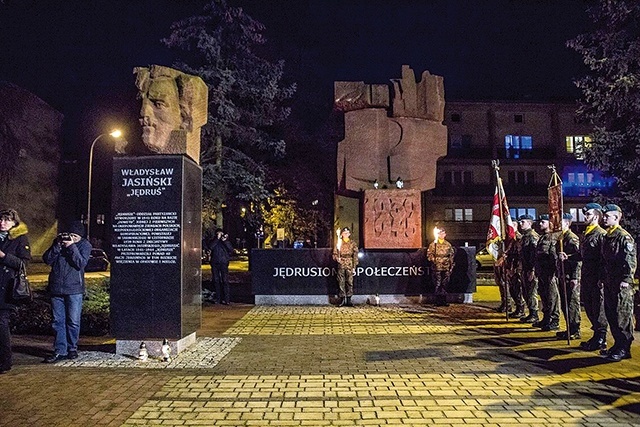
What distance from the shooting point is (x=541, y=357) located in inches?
328

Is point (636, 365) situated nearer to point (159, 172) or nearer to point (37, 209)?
point (159, 172)

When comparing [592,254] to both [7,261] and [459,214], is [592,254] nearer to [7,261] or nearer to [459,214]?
[7,261]

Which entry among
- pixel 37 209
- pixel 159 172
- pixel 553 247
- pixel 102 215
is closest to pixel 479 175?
pixel 102 215

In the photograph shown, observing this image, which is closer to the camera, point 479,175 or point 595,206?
point 595,206

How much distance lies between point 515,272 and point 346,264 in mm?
4255

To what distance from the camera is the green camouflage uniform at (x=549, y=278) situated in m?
10.7

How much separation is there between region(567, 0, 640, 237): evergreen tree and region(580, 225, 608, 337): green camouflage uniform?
10.3m

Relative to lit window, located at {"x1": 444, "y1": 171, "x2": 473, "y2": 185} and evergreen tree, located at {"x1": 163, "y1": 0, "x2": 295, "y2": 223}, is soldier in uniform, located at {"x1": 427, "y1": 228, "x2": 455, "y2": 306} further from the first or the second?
lit window, located at {"x1": 444, "y1": 171, "x2": 473, "y2": 185}

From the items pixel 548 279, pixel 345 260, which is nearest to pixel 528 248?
pixel 548 279

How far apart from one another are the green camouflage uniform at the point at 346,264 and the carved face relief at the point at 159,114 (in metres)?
6.93

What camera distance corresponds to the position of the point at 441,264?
15.0 metres

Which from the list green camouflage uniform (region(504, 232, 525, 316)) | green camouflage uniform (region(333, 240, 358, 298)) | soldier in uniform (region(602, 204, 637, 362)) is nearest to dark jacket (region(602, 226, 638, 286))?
soldier in uniform (region(602, 204, 637, 362))

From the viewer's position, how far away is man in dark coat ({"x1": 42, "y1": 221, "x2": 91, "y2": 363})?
8250mm

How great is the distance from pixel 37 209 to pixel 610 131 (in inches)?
1745
